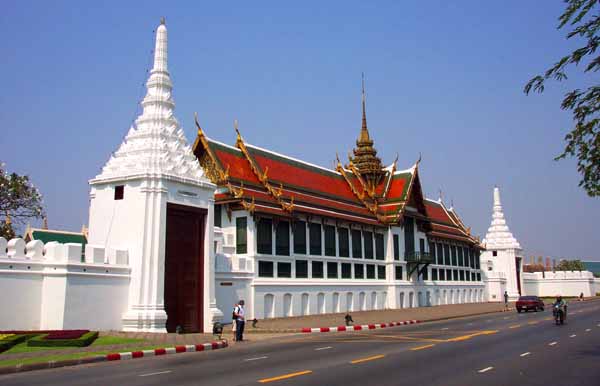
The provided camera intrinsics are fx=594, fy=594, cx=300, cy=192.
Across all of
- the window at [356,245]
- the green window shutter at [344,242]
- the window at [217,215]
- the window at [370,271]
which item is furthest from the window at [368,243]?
the window at [217,215]

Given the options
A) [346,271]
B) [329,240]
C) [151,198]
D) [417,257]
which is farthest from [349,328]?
[417,257]

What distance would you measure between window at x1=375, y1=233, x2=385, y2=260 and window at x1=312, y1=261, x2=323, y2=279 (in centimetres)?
862

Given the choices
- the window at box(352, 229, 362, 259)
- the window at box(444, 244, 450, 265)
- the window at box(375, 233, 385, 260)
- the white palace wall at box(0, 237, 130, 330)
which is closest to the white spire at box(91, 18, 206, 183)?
the white palace wall at box(0, 237, 130, 330)

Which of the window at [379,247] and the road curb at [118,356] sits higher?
the window at [379,247]

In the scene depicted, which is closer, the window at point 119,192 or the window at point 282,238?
the window at point 119,192

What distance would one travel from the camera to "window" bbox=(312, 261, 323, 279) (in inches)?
1576

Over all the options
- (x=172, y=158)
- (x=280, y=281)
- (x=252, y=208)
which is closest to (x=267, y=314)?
(x=280, y=281)

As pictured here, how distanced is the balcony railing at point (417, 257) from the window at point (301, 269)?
15.0 metres

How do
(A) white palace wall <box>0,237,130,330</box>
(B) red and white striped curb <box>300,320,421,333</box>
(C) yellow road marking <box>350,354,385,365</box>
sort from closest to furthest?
(C) yellow road marking <box>350,354,385,365</box> → (A) white palace wall <box>0,237,130,330</box> → (B) red and white striped curb <box>300,320,421,333</box>

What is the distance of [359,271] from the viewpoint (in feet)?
149

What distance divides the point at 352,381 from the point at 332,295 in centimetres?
3101

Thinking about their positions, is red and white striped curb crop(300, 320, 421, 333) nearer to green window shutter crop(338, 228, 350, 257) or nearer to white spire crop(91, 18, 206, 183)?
white spire crop(91, 18, 206, 183)

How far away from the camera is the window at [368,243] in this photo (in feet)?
153

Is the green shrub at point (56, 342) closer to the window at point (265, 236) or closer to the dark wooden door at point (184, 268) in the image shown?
the dark wooden door at point (184, 268)
